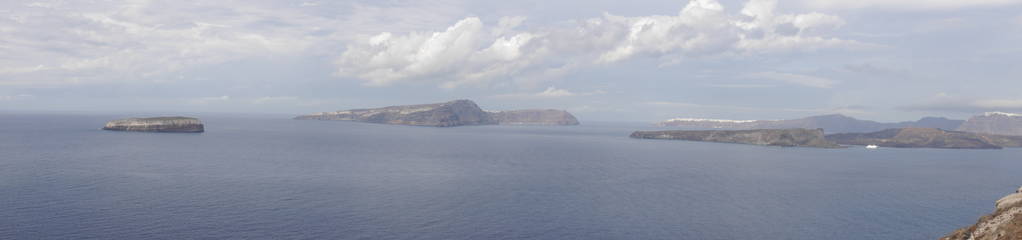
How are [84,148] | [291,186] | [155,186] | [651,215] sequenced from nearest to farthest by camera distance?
[651,215] < [155,186] < [291,186] < [84,148]

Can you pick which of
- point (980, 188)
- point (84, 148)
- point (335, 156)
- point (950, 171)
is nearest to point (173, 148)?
point (84, 148)

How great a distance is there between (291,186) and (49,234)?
147ft

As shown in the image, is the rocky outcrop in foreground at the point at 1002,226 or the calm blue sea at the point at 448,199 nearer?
the rocky outcrop in foreground at the point at 1002,226

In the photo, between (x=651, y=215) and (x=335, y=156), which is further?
(x=335, y=156)

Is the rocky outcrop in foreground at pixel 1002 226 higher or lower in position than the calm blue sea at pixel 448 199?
higher

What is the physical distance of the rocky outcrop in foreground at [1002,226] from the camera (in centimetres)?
4494

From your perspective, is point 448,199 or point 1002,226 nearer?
point 1002,226

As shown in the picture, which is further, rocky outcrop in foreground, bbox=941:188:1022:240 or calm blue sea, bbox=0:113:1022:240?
calm blue sea, bbox=0:113:1022:240

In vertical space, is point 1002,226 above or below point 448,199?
above

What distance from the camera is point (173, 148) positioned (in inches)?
7288

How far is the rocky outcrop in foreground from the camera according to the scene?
147 ft

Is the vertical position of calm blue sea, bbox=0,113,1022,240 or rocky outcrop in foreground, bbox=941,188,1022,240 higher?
rocky outcrop in foreground, bbox=941,188,1022,240

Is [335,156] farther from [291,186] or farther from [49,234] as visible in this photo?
[49,234]

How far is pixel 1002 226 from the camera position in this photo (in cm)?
4731
